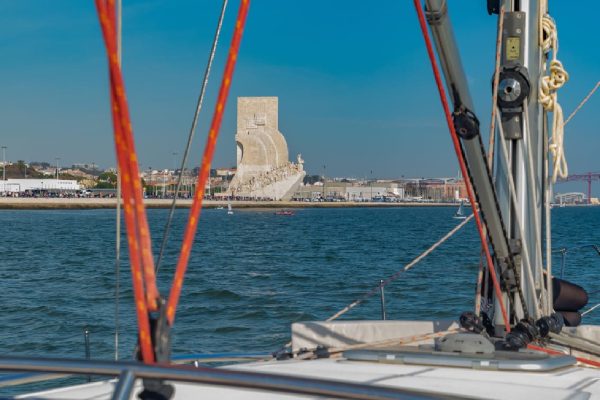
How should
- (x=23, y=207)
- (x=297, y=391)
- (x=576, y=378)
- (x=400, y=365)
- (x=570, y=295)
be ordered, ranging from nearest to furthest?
(x=297, y=391) < (x=576, y=378) < (x=400, y=365) < (x=570, y=295) < (x=23, y=207)

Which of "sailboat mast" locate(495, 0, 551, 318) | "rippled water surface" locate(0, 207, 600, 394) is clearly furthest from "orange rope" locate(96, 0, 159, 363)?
"rippled water surface" locate(0, 207, 600, 394)

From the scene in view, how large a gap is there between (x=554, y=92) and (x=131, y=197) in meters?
3.43

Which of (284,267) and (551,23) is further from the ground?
(551,23)

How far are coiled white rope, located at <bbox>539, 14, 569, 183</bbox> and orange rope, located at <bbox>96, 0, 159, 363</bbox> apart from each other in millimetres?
3288

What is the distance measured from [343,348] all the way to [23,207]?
106 m

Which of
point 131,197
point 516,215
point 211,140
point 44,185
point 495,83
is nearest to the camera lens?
point 131,197

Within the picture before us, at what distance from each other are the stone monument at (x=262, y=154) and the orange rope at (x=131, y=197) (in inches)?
4697

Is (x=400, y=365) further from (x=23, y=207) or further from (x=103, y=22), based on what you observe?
(x=23, y=207)

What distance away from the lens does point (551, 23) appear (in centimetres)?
497

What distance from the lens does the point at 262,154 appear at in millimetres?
123000

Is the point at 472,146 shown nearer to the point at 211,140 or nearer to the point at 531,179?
the point at 531,179

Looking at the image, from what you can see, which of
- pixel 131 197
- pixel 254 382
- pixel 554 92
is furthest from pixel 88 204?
pixel 254 382

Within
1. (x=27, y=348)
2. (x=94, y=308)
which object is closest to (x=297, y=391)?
(x=27, y=348)

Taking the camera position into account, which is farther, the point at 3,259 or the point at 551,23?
the point at 3,259
